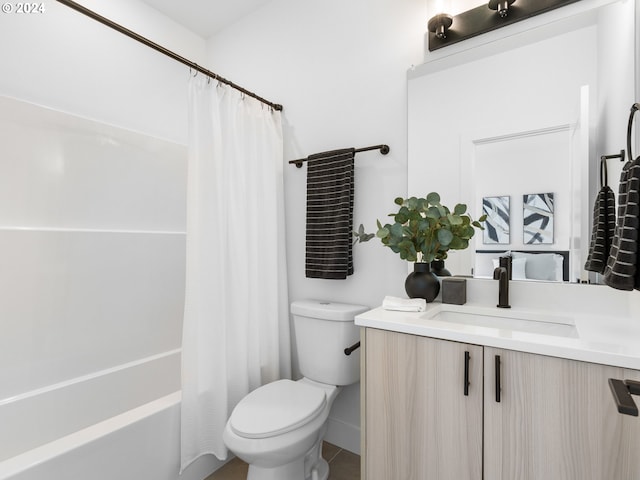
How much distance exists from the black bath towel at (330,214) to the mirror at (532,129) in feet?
1.30

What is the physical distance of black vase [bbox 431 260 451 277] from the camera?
162cm

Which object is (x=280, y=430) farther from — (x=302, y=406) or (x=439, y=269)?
(x=439, y=269)

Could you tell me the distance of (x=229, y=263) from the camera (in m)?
1.79

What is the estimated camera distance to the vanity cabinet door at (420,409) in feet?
3.48

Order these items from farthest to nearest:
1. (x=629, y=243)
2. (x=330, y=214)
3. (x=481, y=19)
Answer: (x=330, y=214)
(x=481, y=19)
(x=629, y=243)

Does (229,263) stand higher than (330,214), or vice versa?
(330,214)

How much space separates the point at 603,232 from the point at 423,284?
25.5 inches

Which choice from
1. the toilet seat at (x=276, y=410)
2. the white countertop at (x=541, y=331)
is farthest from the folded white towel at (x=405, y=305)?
the toilet seat at (x=276, y=410)

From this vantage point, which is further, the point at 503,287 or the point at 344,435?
the point at 344,435

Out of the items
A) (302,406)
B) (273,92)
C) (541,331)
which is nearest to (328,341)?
(302,406)

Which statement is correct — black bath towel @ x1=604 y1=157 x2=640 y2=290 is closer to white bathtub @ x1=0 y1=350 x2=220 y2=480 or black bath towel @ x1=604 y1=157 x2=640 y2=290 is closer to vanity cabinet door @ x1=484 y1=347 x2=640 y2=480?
vanity cabinet door @ x1=484 y1=347 x2=640 y2=480

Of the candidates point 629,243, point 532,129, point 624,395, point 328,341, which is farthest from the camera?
point 328,341

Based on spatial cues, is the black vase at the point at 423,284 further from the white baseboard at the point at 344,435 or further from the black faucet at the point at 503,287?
the white baseboard at the point at 344,435

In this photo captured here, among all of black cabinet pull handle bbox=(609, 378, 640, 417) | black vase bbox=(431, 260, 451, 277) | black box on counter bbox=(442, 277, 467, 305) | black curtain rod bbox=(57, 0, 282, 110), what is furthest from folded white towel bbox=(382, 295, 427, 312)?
black curtain rod bbox=(57, 0, 282, 110)
